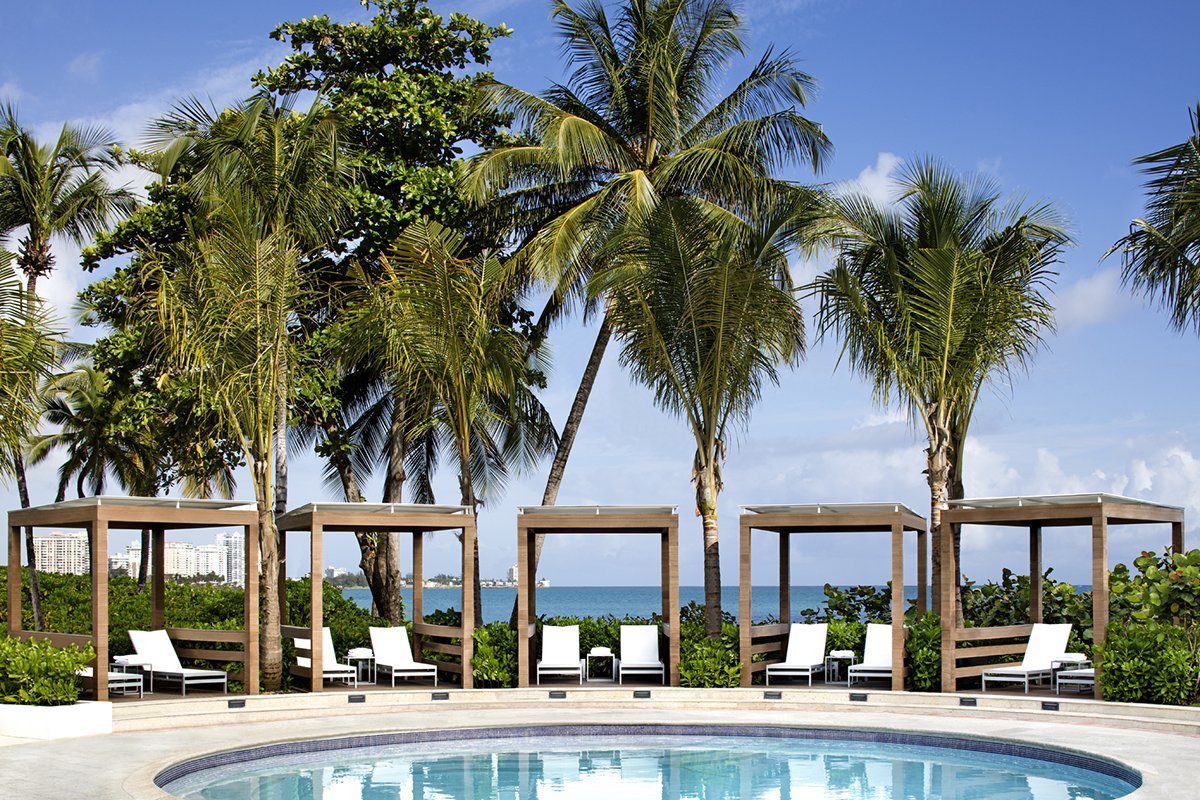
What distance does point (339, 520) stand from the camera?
50.4ft

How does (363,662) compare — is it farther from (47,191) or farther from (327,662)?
(47,191)

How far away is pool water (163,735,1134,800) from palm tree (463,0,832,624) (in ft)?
29.1

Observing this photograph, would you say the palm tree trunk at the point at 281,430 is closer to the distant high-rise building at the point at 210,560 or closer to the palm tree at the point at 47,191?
the palm tree at the point at 47,191

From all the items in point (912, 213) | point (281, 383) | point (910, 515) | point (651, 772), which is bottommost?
point (651, 772)

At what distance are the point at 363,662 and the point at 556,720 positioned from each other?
183 inches

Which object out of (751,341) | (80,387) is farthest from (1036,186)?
(80,387)

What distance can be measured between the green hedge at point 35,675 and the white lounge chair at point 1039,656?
33.0 ft

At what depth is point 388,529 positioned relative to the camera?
1669 centimetres

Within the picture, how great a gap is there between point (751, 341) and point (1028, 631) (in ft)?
16.7

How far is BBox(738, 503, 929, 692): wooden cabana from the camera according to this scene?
50.1 feet

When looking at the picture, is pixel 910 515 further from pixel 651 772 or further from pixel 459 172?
pixel 459 172

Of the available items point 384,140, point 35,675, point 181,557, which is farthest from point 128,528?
point 181,557

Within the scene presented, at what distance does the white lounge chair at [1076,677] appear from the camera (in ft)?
47.4

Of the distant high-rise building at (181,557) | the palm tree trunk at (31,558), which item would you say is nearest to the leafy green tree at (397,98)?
the palm tree trunk at (31,558)
